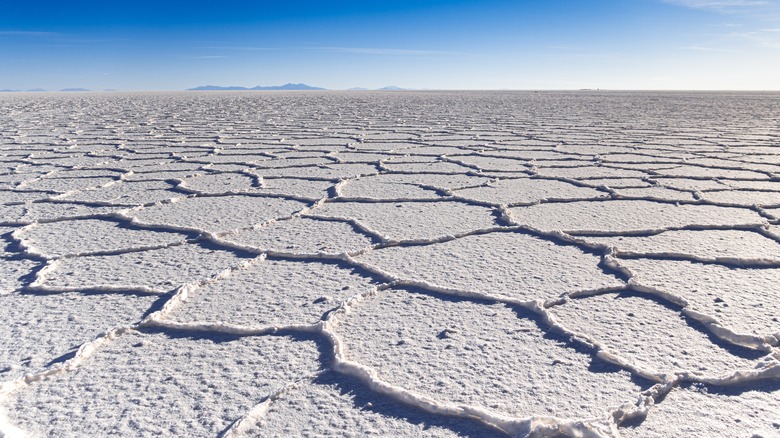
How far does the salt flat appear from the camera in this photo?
1.03 metres

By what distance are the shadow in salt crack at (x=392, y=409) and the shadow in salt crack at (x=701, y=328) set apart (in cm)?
56

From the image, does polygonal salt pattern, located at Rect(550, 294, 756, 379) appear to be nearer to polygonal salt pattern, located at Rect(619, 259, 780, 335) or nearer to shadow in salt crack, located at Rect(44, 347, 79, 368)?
polygonal salt pattern, located at Rect(619, 259, 780, 335)

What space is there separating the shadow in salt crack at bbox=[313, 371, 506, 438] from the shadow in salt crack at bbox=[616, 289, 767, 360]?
0.56m

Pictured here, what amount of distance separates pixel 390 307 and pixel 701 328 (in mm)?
657

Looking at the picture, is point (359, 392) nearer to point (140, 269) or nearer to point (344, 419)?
point (344, 419)

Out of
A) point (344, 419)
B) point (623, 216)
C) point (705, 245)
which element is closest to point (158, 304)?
point (344, 419)

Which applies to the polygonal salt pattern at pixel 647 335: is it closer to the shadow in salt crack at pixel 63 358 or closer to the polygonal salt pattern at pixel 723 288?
the polygonal salt pattern at pixel 723 288

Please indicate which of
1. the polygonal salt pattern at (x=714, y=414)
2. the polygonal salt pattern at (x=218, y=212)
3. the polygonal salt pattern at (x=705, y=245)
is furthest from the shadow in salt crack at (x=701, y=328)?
the polygonal salt pattern at (x=218, y=212)

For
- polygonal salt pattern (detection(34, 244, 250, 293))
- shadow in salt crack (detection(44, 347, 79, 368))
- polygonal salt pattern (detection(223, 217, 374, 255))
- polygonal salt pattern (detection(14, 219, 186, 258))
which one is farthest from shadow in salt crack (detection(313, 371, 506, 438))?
polygonal salt pattern (detection(14, 219, 186, 258))

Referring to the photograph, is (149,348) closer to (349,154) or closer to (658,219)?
(658,219)

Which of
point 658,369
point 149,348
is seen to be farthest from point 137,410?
point 658,369

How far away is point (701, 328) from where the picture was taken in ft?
4.38

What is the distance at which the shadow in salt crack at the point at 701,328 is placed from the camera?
1.22 m

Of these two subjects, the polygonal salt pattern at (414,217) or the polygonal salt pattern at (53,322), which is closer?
the polygonal salt pattern at (53,322)
